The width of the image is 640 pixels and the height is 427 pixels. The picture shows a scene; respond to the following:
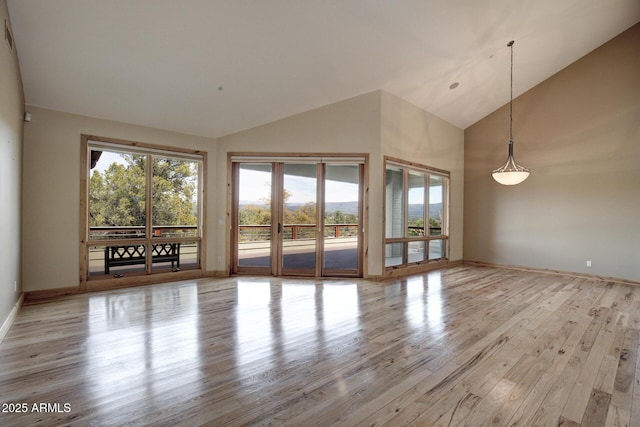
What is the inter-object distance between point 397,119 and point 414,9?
2493 millimetres

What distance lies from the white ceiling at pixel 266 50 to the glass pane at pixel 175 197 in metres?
0.73

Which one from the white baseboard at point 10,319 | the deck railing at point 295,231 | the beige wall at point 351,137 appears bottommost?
the white baseboard at point 10,319

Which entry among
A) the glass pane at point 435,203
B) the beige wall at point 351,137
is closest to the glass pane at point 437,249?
the glass pane at point 435,203

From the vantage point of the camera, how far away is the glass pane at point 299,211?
242 inches

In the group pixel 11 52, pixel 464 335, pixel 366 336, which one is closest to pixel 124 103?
pixel 11 52

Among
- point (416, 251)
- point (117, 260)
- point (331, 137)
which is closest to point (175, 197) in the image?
point (117, 260)

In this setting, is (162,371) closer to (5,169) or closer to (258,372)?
(258,372)

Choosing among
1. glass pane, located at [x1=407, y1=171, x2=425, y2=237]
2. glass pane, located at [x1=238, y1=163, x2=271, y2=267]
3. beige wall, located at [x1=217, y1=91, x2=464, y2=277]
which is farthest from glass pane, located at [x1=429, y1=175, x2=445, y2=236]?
glass pane, located at [x1=238, y1=163, x2=271, y2=267]

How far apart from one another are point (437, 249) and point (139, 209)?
6.41 m

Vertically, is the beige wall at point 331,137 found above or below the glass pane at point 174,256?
above

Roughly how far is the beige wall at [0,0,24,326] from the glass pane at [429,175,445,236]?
Result: 7072 mm

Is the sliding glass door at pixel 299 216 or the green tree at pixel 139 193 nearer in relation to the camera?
the green tree at pixel 139 193

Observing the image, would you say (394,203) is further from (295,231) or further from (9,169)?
(9,169)

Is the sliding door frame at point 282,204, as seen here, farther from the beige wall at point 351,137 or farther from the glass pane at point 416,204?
the glass pane at point 416,204
